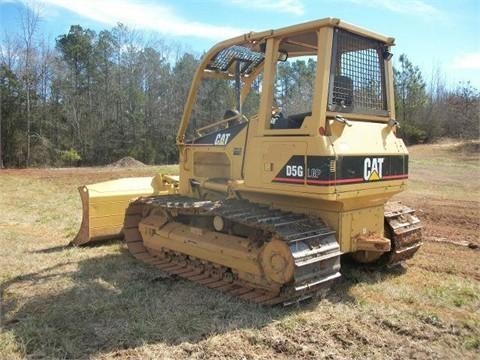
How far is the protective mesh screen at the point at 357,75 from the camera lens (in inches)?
197

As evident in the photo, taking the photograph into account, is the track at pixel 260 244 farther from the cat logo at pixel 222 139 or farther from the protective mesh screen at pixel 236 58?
the protective mesh screen at pixel 236 58

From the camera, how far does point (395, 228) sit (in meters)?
5.89

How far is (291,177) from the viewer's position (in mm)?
4945

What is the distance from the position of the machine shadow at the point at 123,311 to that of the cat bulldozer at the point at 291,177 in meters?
0.28

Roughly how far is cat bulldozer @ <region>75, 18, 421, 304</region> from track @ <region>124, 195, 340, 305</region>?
1 cm

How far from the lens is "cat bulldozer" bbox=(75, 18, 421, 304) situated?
4770 mm

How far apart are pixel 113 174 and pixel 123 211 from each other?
12460 millimetres

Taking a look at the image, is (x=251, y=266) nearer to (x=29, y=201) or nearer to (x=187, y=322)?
(x=187, y=322)

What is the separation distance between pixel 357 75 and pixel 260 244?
216 centimetres

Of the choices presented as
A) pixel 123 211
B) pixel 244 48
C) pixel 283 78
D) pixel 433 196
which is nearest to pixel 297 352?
pixel 283 78

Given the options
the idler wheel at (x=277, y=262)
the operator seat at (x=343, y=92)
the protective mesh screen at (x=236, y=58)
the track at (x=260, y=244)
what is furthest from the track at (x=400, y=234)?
the protective mesh screen at (x=236, y=58)

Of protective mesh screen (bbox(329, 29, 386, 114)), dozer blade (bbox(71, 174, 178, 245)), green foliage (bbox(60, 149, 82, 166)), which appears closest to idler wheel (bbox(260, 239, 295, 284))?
protective mesh screen (bbox(329, 29, 386, 114))

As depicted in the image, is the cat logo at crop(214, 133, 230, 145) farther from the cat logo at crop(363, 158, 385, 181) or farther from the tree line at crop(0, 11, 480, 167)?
the tree line at crop(0, 11, 480, 167)

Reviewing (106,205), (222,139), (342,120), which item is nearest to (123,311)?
(222,139)
